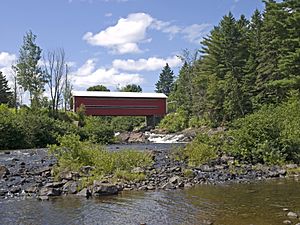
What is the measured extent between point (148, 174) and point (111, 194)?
12.8ft

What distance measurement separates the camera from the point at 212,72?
53.9 metres

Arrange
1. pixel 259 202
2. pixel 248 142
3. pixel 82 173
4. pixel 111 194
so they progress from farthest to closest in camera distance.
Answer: pixel 248 142
pixel 82 173
pixel 111 194
pixel 259 202

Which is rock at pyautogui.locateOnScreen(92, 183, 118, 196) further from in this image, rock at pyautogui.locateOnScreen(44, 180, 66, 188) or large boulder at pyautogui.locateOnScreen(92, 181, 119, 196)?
rock at pyautogui.locateOnScreen(44, 180, 66, 188)

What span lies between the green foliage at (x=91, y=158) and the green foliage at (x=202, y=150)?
11.9ft

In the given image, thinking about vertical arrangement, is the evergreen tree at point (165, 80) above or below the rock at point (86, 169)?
above

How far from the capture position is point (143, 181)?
17141 mm

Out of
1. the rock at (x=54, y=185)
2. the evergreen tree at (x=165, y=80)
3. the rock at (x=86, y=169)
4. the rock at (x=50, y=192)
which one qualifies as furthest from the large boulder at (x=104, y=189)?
the evergreen tree at (x=165, y=80)

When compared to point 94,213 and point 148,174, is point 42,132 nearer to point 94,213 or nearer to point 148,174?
point 148,174

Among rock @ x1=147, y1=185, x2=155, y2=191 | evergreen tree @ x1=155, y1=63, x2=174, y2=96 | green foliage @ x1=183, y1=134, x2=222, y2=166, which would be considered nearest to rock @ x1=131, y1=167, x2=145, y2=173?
rock @ x1=147, y1=185, x2=155, y2=191

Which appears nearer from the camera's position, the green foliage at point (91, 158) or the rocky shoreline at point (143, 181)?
the rocky shoreline at point (143, 181)

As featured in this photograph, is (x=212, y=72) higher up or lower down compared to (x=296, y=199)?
higher up

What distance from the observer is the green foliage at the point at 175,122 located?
61941mm

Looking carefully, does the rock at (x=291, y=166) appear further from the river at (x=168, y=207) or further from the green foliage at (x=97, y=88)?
the green foliage at (x=97, y=88)

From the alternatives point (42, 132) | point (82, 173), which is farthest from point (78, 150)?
point (42, 132)
